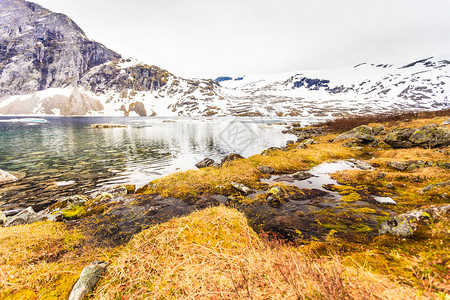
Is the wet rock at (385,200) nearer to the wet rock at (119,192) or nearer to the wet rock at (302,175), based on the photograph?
the wet rock at (302,175)

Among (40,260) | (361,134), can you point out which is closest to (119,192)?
(40,260)

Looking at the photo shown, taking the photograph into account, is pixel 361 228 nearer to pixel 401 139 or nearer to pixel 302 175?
pixel 302 175

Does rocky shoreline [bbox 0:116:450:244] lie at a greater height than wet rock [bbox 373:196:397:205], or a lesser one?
lesser

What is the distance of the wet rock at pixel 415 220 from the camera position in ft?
13.3

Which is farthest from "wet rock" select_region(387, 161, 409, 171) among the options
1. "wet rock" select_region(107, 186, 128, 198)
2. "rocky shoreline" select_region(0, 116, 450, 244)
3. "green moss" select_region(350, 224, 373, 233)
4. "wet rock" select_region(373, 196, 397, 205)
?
"wet rock" select_region(107, 186, 128, 198)

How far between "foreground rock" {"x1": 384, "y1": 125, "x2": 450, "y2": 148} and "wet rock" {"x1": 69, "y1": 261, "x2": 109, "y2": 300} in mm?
22860

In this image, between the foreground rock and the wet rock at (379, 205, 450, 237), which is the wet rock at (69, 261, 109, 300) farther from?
the foreground rock

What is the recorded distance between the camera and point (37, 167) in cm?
1772

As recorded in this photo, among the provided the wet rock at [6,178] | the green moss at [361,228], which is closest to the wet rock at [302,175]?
the green moss at [361,228]

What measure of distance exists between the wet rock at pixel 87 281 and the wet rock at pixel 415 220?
6884mm

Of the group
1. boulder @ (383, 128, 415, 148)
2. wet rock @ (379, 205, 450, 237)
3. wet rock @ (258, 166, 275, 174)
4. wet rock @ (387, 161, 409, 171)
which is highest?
boulder @ (383, 128, 415, 148)

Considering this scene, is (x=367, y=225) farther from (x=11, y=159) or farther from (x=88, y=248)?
(x=11, y=159)

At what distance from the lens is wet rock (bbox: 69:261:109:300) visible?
9.84 ft

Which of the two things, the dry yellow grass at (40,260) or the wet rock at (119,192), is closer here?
the dry yellow grass at (40,260)
